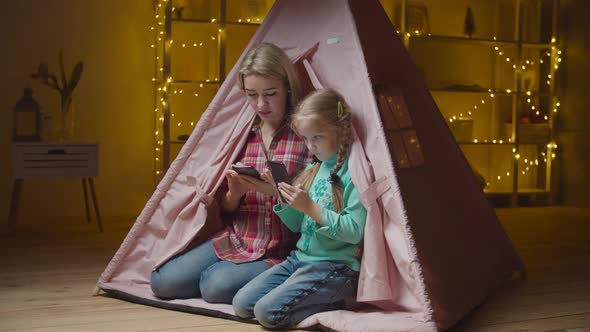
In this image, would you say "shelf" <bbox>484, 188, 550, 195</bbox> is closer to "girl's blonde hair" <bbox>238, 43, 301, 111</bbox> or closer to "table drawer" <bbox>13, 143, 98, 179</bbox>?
"table drawer" <bbox>13, 143, 98, 179</bbox>

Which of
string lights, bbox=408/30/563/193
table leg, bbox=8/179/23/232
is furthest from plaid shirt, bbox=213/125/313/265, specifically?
string lights, bbox=408/30/563/193

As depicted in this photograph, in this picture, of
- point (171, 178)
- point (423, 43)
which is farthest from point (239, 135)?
point (423, 43)

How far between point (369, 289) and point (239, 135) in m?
0.72

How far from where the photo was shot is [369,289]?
211 centimetres

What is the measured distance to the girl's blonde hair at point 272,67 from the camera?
233 centimetres

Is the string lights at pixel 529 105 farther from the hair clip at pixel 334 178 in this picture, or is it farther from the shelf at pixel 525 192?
the hair clip at pixel 334 178

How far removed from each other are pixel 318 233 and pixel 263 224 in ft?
1.03

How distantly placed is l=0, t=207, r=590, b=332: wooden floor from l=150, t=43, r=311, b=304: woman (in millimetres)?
114

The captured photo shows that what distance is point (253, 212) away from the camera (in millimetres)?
2455

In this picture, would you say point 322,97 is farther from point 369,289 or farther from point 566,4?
point 566,4

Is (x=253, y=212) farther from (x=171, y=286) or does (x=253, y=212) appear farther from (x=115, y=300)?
(x=115, y=300)

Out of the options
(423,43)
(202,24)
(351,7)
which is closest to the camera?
(351,7)

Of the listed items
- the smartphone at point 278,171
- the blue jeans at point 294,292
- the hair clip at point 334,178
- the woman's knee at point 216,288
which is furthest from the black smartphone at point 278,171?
the woman's knee at point 216,288

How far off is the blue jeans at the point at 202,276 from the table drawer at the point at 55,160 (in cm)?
167
